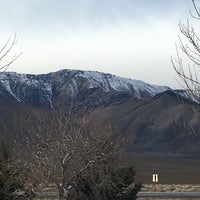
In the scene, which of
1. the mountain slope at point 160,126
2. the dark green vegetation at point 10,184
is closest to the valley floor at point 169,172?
the mountain slope at point 160,126

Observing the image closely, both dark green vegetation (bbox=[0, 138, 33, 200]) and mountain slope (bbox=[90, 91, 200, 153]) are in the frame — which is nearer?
dark green vegetation (bbox=[0, 138, 33, 200])

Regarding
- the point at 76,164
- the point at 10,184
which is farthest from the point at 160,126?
the point at 76,164

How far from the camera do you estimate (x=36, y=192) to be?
16.8 metres

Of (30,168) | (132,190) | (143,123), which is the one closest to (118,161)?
(132,190)

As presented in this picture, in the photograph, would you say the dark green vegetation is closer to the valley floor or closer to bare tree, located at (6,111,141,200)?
bare tree, located at (6,111,141,200)

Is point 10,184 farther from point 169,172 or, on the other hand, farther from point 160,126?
point 160,126

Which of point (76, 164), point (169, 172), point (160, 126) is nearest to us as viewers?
point (76, 164)

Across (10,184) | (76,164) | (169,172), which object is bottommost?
(10,184)

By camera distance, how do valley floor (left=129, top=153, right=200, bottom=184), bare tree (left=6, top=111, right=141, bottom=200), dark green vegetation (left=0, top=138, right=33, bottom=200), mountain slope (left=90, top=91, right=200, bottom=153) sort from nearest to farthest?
1. bare tree (left=6, top=111, right=141, bottom=200)
2. dark green vegetation (left=0, top=138, right=33, bottom=200)
3. valley floor (left=129, top=153, right=200, bottom=184)
4. mountain slope (left=90, top=91, right=200, bottom=153)

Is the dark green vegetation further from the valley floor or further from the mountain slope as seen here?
the mountain slope

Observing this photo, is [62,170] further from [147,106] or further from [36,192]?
[147,106]

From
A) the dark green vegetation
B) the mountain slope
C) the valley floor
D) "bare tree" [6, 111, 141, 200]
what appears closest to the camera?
"bare tree" [6, 111, 141, 200]

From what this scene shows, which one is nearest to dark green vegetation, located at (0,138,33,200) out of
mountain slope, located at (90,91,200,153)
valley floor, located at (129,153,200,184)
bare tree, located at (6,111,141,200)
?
bare tree, located at (6,111,141,200)

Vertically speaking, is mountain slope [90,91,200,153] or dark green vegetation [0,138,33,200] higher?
mountain slope [90,91,200,153]
